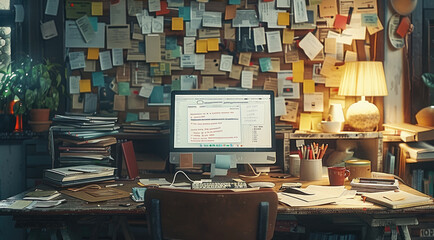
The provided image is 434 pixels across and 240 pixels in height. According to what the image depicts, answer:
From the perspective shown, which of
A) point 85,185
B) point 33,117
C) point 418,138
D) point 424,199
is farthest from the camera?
point 33,117

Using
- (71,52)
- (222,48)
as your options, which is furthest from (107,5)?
(222,48)

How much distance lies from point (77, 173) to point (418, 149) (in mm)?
1859

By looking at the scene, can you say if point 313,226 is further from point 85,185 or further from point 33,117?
point 33,117

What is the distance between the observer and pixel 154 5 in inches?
123

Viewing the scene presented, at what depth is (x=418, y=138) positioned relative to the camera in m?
2.81

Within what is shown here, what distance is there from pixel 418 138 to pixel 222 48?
4.11 ft

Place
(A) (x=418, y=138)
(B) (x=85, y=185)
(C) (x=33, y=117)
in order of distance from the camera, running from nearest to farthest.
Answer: (B) (x=85, y=185) < (A) (x=418, y=138) < (C) (x=33, y=117)

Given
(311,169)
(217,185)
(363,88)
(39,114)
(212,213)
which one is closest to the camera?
(212,213)

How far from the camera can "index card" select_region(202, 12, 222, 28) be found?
10.3ft

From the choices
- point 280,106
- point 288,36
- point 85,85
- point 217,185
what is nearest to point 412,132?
point 280,106

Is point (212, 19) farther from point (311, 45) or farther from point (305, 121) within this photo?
point (305, 121)

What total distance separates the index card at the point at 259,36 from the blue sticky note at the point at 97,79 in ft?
3.19

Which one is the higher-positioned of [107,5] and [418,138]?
[107,5]

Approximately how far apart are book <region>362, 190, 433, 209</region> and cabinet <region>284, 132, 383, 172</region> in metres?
0.60
